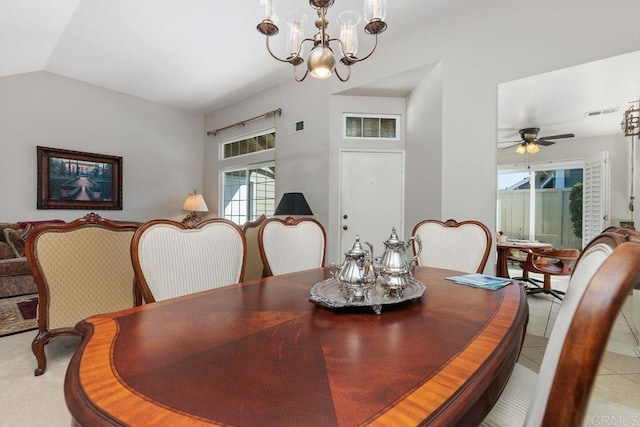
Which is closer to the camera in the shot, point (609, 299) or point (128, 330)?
point (609, 299)

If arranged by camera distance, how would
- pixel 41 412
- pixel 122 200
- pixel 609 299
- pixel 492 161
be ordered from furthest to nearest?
pixel 122 200 < pixel 492 161 < pixel 41 412 < pixel 609 299

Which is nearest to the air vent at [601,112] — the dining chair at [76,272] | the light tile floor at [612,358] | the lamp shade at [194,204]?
the light tile floor at [612,358]

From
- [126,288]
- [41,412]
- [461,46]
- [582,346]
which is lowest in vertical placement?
[41,412]

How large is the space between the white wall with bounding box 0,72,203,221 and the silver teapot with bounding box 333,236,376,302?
5.12 meters

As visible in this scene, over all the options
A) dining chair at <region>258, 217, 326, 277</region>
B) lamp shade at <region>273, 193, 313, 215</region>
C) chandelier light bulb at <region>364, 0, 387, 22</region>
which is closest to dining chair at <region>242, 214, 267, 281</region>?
dining chair at <region>258, 217, 326, 277</region>

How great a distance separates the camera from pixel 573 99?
261 cm

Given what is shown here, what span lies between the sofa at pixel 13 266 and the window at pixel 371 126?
396 centimetres

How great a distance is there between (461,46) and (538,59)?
71 cm

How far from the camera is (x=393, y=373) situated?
64 cm

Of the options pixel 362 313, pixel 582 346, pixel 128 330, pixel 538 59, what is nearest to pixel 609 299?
pixel 582 346

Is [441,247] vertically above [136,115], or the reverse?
[136,115]

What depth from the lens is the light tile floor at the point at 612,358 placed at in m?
1.71

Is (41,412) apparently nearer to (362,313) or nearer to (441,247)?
(362,313)

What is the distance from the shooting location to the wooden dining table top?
0.51 meters
